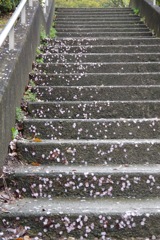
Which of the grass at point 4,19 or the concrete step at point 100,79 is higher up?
the grass at point 4,19

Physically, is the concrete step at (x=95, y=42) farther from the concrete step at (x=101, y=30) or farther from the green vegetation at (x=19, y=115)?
the green vegetation at (x=19, y=115)

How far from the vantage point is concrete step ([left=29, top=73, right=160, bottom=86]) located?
5.19 m

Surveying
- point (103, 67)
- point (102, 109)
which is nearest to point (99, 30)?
point (103, 67)

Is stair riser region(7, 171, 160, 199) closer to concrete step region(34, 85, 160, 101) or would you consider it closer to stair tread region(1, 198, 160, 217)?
stair tread region(1, 198, 160, 217)

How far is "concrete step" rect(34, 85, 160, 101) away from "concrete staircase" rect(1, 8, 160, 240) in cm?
1

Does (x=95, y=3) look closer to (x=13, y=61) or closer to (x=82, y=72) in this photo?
(x=82, y=72)

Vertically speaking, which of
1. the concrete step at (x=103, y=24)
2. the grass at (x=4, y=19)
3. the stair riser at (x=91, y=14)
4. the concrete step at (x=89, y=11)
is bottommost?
the concrete step at (x=89, y=11)

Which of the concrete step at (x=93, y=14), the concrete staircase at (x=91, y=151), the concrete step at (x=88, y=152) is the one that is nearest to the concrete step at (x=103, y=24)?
the concrete step at (x=93, y=14)

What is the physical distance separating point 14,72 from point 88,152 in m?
1.07

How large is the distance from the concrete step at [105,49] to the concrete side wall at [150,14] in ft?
4.51

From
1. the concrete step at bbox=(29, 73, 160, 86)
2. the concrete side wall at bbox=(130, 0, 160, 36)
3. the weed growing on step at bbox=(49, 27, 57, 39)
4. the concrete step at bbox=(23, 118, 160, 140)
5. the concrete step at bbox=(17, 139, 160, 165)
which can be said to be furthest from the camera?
the weed growing on step at bbox=(49, 27, 57, 39)

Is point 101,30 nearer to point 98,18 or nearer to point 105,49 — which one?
point 98,18

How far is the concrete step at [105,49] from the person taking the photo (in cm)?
640

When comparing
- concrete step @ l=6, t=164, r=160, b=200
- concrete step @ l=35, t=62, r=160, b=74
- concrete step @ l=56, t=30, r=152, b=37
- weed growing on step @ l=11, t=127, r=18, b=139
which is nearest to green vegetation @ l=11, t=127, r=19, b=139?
weed growing on step @ l=11, t=127, r=18, b=139
